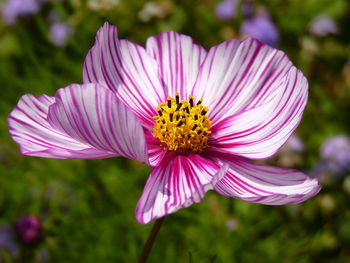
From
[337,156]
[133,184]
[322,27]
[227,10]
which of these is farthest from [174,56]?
[322,27]

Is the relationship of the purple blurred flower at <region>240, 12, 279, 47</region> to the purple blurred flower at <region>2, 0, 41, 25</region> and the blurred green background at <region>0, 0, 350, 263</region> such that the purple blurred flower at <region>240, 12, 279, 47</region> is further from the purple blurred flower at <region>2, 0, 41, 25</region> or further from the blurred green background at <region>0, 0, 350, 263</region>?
the purple blurred flower at <region>2, 0, 41, 25</region>

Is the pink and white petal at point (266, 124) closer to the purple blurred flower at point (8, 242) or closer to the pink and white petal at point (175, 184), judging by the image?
the pink and white petal at point (175, 184)

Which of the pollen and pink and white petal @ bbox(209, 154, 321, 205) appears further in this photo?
the pollen

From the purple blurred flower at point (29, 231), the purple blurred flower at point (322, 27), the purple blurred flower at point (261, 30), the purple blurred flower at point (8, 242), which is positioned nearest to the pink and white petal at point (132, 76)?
the purple blurred flower at point (29, 231)

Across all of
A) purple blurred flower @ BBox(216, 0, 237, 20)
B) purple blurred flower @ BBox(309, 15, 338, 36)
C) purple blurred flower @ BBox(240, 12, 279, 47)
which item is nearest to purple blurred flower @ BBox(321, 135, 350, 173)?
purple blurred flower @ BBox(240, 12, 279, 47)

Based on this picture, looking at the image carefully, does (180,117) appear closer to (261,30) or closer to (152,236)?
(152,236)

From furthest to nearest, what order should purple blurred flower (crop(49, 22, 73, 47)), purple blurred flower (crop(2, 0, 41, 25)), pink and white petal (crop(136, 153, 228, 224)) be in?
purple blurred flower (crop(2, 0, 41, 25)) → purple blurred flower (crop(49, 22, 73, 47)) → pink and white petal (crop(136, 153, 228, 224))

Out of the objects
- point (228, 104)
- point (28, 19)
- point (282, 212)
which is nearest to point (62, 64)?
point (28, 19)
